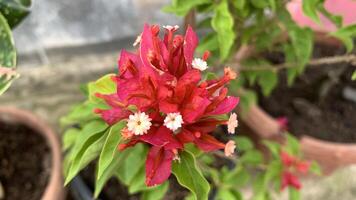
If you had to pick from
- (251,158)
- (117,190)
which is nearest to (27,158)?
(117,190)

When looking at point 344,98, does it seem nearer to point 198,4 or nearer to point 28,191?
point 198,4

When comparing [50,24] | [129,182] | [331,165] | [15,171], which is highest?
[50,24]

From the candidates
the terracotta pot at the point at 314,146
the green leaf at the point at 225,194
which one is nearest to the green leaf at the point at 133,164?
the green leaf at the point at 225,194

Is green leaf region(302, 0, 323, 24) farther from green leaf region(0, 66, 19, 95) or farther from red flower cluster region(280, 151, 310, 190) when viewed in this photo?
green leaf region(0, 66, 19, 95)

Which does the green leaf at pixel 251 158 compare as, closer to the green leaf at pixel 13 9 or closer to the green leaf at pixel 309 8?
the green leaf at pixel 309 8

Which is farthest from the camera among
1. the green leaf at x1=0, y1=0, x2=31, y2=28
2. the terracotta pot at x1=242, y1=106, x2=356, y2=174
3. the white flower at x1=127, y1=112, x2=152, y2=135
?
the terracotta pot at x1=242, y1=106, x2=356, y2=174

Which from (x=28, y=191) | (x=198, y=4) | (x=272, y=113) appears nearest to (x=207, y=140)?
Result: (x=198, y=4)

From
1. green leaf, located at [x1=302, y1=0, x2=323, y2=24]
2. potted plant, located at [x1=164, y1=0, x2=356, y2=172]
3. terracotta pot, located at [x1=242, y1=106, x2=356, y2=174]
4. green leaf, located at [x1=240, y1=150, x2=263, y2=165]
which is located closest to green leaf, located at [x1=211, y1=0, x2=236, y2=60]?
potted plant, located at [x1=164, y1=0, x2=356, y2=172]

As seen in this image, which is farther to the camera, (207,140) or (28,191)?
(28,191)

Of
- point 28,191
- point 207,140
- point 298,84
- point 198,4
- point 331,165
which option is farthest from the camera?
point 298,84
